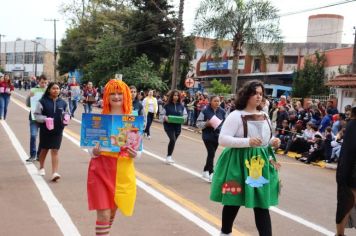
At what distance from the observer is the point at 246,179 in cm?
450

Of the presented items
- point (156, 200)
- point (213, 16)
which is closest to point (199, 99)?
point (213, 16)

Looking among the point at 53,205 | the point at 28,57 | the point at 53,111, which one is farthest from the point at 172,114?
the point at 28,57

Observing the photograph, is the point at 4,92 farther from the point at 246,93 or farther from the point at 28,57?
the point at 28,57

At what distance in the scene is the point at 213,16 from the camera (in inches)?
1061

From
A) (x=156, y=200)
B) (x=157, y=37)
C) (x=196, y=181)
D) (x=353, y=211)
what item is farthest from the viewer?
(x=157, y=37)

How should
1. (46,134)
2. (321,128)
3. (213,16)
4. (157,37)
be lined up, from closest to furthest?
(46,134)
(321,128)
(213,16)
(157,37)

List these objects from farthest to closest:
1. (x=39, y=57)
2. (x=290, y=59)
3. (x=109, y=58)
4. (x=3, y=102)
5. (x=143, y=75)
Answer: (x=39, y=57) < (x=290, y=59) < (x=109, y=58) < (x=143, y=75) < (x=3, y=102)

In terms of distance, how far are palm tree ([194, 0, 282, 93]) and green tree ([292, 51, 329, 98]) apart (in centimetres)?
488

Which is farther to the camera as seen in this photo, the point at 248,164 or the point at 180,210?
the point at 180,210

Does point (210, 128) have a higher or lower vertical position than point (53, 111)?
lower

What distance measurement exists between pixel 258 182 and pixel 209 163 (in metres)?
4.79

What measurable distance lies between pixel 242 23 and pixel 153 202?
21.1m

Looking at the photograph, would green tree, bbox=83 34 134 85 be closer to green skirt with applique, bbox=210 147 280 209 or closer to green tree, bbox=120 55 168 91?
green tree, bbox=120 55 168 91

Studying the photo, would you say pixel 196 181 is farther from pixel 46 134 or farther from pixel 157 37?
pixel 157 37
